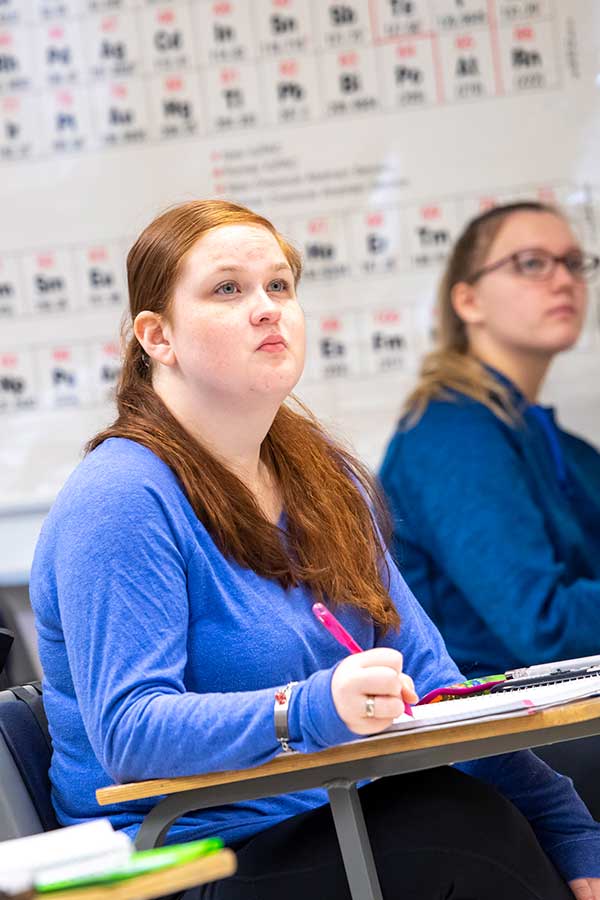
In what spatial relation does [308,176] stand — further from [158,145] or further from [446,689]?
[446,689]

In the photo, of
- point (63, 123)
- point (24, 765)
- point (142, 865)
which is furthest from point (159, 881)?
point (63, 123)

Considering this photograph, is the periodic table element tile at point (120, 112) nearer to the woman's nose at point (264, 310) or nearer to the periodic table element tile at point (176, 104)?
the periodic table element tile at point (176, 104)

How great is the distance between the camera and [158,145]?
3275mm

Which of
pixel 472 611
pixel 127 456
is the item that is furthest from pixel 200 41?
pixel 127 456

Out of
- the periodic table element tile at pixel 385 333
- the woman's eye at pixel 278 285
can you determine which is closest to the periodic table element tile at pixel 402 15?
the periodic table element tile at pixel 385 333

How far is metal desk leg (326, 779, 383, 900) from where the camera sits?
3.98 ft

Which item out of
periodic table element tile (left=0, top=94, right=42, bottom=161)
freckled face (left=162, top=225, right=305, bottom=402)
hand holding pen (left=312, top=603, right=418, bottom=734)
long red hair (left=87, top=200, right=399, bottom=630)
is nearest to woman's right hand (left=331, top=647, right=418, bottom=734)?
hand holding pen (left=312, top=603, right=418, bottom=734)

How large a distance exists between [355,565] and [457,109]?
1961 millimetres

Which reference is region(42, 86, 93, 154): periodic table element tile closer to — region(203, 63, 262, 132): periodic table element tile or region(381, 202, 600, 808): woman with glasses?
region(203, 63, 262, 132): periodic table element tile

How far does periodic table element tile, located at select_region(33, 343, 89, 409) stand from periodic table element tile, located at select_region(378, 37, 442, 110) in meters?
1.05

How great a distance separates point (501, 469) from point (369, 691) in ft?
4.44

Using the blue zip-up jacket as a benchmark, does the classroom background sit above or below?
above

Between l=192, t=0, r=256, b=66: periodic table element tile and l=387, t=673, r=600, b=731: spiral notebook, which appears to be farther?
l=192, t=0, r=256, b=66: periodic table element tile

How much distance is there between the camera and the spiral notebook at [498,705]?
1.19 m
